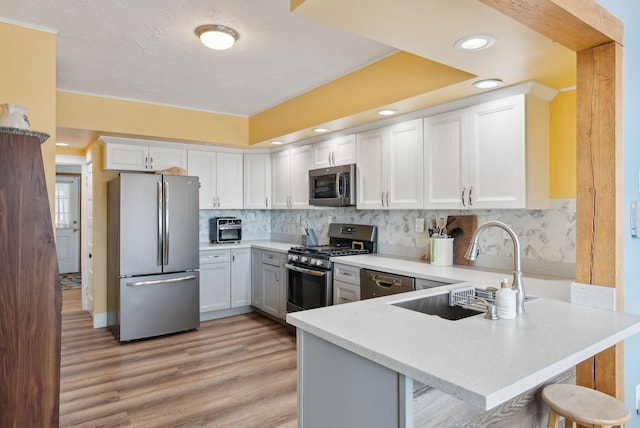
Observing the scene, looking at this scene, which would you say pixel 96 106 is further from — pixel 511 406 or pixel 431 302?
pixel 511 406

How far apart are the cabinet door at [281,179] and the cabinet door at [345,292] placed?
1.63m

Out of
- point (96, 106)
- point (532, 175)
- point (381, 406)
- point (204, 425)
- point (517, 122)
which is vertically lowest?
point (204, 425)

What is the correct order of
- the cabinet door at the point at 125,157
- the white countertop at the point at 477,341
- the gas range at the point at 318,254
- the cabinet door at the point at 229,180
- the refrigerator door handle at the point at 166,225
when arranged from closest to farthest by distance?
1. the white countertop at the point at 477,341
2. the gas range at the point at 318,254
3. the refrigerator door handle at the point at 166,225
4. the cabinet door at the point at 125,157
5. the cabinet door at the point at 229,180

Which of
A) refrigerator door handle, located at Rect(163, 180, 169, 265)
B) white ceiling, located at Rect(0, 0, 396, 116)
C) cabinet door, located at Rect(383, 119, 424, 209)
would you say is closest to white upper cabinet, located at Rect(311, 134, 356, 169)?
cabinet door, located at Rect(383, 119, 424, 209)

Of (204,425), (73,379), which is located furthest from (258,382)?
(73,379)

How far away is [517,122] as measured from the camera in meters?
2.50

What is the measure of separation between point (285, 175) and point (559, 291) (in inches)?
134

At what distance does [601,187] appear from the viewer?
5.59 ft

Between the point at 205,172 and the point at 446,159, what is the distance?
313 centimetres

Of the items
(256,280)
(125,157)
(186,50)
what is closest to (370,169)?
(186,50)

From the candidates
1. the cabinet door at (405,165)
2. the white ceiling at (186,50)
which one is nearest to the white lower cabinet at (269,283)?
the cabinet door at (405,165)

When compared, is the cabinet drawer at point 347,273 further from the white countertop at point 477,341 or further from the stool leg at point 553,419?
the stool leg at point 553,419

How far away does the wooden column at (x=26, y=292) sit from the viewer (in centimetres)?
188

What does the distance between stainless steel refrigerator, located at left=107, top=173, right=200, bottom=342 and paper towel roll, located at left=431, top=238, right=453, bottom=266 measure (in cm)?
263
